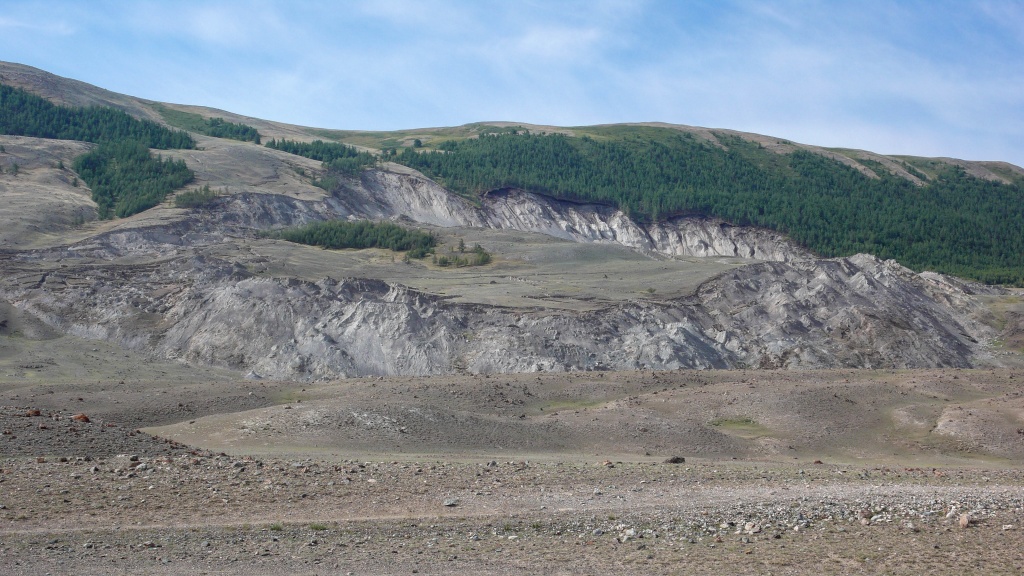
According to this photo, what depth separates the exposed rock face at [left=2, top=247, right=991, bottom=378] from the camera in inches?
2313

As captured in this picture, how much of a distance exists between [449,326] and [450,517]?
4185 cm

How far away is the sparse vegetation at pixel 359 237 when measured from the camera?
9306 centimetres

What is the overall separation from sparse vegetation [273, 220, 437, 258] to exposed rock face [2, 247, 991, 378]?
2207 centimetres

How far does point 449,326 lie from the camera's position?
61.7m

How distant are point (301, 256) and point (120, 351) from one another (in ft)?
78.0

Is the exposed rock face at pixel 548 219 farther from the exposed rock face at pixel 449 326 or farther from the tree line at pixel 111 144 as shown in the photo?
the exposed rock face at pixel 449 326

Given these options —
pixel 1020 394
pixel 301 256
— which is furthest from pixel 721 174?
pixel 1020 394

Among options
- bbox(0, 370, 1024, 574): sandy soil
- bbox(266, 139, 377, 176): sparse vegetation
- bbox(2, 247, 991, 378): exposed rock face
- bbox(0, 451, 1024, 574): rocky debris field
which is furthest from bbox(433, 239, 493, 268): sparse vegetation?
bbox(0, 451, 1024, 574): rocky debris field

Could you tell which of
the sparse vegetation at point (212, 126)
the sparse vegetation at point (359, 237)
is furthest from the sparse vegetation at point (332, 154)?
the sparse vegetation at point (359, 237)

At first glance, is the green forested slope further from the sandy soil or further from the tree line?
the sandy soil

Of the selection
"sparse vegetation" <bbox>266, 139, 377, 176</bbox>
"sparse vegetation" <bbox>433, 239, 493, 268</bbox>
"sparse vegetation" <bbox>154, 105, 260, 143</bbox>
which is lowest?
"sparse vegetation" <bbox>433, 239, 493, 268</bbox>

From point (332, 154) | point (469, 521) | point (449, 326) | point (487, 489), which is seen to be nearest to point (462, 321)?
point (449, 326)

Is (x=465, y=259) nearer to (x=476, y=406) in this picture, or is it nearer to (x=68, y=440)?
(x=476, y=406)

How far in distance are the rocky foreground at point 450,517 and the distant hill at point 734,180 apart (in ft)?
332
